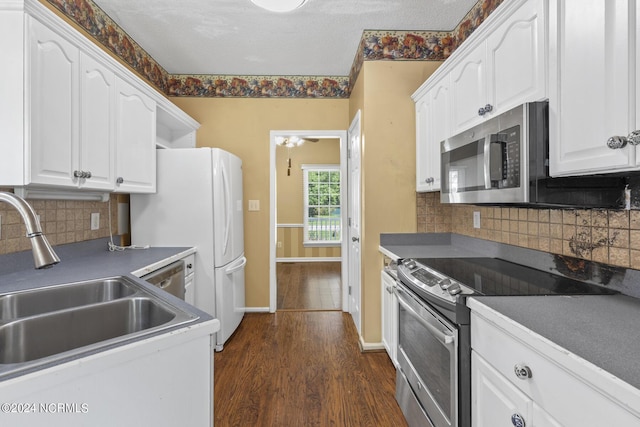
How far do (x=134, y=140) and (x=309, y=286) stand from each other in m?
3.04

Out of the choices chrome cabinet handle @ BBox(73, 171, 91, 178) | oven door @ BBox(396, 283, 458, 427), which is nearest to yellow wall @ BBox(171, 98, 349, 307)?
chrome cabinet handle @ BBox(73, 171, 91, 178)

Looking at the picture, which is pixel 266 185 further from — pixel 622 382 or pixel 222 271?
pixel 622 382

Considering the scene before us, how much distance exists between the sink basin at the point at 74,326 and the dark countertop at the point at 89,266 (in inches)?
3.1

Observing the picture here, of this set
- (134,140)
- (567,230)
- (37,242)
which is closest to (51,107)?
(134,140)

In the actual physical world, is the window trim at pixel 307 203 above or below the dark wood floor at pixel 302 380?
above

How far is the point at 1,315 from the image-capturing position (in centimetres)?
116

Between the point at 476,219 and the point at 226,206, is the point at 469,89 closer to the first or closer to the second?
the point at 476,219

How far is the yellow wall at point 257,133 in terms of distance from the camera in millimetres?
3324

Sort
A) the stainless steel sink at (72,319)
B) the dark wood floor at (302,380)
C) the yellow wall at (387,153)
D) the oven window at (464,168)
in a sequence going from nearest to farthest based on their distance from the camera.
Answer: the stainless steel sink at (72,319) < the oven window at (464,168) < the dark wood floor at (302,380) < the yellow wall at (387,153)

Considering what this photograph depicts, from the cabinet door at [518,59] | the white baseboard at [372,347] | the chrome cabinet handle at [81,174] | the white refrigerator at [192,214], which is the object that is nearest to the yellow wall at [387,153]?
the white baseboard at [372,347]

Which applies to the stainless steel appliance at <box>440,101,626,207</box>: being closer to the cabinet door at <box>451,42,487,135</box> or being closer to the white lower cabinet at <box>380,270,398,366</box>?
the cabinet door at <box>451,42,487,135</box>

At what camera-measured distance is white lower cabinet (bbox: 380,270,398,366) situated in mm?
1997

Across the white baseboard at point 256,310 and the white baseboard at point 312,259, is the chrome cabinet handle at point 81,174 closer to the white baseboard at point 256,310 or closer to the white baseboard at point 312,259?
the white baseboard at point 256,310

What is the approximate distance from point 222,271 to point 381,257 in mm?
1325
